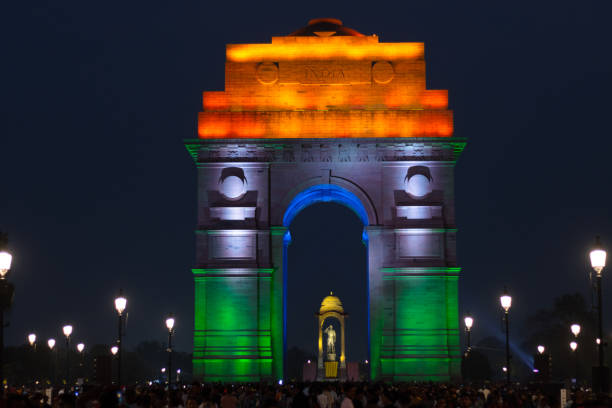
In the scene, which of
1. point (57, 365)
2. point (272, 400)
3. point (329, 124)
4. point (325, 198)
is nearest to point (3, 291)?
point (272, 400)

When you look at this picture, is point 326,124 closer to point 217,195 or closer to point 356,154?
point 356,154

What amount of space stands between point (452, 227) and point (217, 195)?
40.4 ft

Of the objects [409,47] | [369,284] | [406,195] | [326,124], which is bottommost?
[369,284]

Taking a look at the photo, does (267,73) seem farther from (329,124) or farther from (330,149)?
(330,149)

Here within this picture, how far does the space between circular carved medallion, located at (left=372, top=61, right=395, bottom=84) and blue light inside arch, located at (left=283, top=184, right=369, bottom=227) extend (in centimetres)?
613

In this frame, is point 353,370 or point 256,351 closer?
point 256,351

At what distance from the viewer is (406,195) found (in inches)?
2018

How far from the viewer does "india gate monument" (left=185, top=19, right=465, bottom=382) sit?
164 feet

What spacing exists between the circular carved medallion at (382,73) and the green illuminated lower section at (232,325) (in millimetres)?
11694

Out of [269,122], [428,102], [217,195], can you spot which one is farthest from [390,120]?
[217,195]

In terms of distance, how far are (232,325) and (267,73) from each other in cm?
1343

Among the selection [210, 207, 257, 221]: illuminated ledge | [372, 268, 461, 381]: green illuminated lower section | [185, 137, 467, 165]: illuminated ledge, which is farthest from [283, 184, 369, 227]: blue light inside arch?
[372, 268, 461, 381]: green illuminated lower section

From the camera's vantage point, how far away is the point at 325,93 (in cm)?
5209

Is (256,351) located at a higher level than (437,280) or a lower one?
lower
